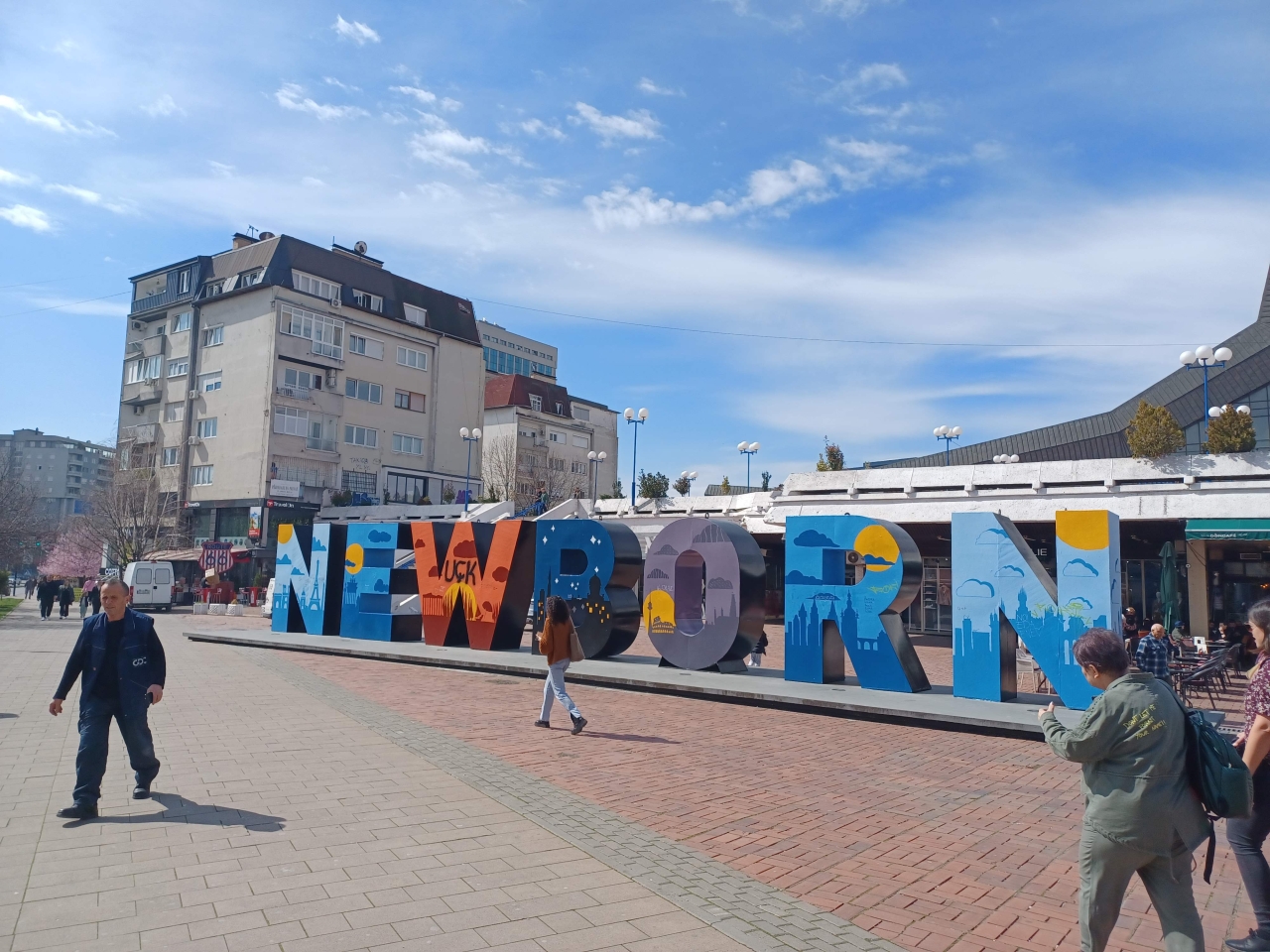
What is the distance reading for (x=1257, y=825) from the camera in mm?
4477

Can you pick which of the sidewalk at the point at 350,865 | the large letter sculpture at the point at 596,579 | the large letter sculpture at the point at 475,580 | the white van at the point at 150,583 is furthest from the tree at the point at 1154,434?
the white van at the point at 150,583

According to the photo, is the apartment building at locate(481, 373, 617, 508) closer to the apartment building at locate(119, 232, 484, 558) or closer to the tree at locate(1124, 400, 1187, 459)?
the apartment building at locate(119, 232, 484, 558)

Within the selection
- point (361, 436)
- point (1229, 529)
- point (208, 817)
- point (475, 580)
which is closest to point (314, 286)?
point (361, 436)

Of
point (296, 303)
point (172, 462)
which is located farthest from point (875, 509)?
point (172, 462)

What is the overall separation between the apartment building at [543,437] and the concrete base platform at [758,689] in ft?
133

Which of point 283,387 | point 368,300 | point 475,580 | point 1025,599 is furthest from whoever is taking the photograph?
point 368,300

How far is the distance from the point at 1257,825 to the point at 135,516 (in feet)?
172

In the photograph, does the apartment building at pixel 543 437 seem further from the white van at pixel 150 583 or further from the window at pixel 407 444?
the white van at pixel 150 583

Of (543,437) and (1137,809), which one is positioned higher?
(543,437)

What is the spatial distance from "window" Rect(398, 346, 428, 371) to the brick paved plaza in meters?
47.7

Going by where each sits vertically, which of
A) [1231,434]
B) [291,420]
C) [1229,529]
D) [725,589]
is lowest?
[725,589]

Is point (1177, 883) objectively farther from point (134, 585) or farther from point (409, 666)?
point (134, 585)

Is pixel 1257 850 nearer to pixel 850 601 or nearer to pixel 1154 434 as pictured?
pixel 850 601

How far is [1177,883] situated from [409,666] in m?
15.7
